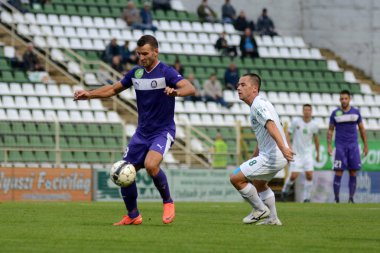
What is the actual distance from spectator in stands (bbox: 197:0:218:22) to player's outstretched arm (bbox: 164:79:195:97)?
932 inches

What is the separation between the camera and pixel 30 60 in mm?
29125

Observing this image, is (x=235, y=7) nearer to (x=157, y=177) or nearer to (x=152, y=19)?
(x=152, y=19)

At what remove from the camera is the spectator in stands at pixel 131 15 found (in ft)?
111

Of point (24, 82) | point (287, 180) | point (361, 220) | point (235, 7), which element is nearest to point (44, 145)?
point (24, 82)

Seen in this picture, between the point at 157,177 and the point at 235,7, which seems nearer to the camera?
the point at 157,177

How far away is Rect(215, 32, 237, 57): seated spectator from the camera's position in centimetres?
3481

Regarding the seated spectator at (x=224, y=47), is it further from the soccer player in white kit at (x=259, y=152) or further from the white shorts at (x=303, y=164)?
the soccer player in white kit at (x=259, y=152)

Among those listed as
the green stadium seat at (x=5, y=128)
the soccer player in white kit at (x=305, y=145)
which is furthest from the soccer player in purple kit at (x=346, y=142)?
the green stadium seat at (x=5, y=128)

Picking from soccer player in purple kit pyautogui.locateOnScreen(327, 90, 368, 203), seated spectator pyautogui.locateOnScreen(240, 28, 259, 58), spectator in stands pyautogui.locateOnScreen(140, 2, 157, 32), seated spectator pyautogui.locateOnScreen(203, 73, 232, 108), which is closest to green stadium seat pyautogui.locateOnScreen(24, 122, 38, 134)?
soccer player in purple kit pyautogui.locateOnScreen(327, 90, 368, 203)

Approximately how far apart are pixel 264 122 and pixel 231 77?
20.3 meters

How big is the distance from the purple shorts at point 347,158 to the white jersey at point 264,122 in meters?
10.6

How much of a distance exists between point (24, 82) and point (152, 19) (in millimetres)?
Answer: 7289

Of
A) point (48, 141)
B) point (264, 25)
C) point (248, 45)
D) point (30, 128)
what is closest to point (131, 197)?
point (30, 128)

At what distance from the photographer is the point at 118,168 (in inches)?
489
